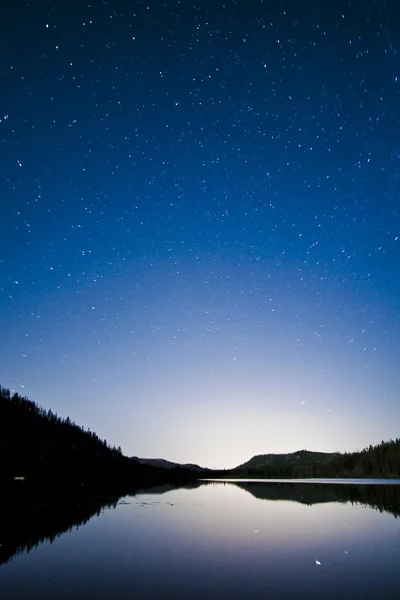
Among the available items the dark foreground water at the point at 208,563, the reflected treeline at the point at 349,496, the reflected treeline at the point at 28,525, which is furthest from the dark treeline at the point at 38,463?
the reflected treeline at the point at 349,496

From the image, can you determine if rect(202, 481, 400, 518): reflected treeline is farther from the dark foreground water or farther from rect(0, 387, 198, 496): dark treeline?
rect(0, 387, 198, 496): dark treeline

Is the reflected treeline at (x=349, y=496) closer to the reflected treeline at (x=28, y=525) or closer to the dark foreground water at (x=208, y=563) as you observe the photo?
the dark foreground water at (x=208, y=563)

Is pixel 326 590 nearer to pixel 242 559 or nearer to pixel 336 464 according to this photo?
pixel 242 559

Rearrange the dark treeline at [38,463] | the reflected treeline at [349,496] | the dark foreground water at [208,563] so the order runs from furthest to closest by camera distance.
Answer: the dark treeline at [38,463]
the reflected treeline at [349,496]
the dark foreground water at [208,563]

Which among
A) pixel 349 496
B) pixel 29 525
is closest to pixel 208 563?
pixel 29 525

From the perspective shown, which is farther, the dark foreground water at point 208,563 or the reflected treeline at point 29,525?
the reflected treeline at point 29,525

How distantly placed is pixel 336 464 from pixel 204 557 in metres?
164

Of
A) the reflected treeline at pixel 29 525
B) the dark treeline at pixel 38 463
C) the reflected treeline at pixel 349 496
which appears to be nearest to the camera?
the reflected treeline at pixel 29 525

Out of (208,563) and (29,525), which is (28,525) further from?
(208,563)

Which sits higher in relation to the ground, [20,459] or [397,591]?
[20,459]

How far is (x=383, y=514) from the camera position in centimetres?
2509

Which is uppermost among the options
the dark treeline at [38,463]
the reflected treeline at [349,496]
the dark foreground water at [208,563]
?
the dark treeline at [38,463]

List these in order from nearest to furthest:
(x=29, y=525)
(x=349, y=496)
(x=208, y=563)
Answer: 1. (x=208, y=563)
2. (x=29, y=525)
3. (x=349, y=496)

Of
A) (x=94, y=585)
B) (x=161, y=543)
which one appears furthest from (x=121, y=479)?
(x=94, y=585)
